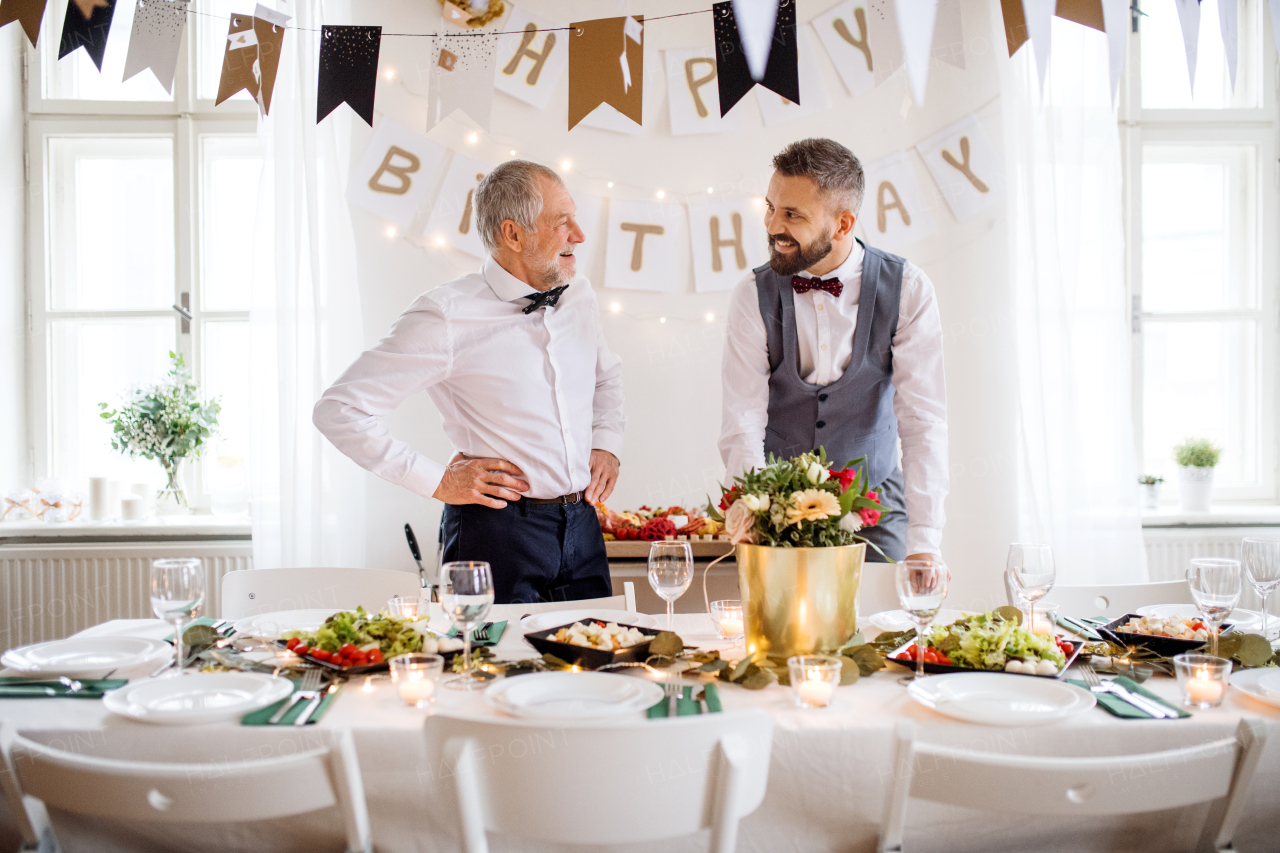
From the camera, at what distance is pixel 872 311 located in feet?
7.35

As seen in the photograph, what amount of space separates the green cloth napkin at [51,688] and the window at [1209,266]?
362cm

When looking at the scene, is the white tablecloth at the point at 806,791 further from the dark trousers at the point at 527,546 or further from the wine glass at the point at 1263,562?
the dark trousers at the point at 527,546

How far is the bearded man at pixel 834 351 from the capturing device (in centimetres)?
219

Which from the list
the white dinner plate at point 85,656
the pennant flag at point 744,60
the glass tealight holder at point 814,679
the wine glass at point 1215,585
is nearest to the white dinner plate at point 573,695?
the glass tealight holder at point 814,679

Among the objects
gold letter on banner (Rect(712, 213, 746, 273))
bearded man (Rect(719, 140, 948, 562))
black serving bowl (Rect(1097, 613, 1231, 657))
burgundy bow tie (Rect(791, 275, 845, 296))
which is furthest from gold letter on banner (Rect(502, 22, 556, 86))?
black serving bowl (Rect(1097, 613, 1231, 657))

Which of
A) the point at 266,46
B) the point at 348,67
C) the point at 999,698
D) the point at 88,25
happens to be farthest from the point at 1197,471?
the point at 88,25

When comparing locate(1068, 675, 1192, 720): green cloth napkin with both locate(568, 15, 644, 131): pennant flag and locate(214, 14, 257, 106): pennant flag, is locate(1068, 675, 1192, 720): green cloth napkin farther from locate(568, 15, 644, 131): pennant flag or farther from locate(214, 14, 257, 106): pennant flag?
locate(214, 14, 257, 106): pennant flag

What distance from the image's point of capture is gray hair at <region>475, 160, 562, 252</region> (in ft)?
7.01

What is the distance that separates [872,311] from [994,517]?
149 cm

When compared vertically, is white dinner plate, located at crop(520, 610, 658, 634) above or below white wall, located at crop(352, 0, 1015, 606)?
below

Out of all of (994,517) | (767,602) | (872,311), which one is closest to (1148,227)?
(994,517)

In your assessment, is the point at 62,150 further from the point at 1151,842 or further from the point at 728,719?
the point at 1151,842

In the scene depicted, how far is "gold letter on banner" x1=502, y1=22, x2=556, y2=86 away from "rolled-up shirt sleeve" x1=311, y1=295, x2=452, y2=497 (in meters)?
1.59

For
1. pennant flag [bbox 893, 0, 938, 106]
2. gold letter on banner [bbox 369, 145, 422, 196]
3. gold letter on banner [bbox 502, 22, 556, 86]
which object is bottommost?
gold letter on banner [bbox 369, 145, 422, 196]
